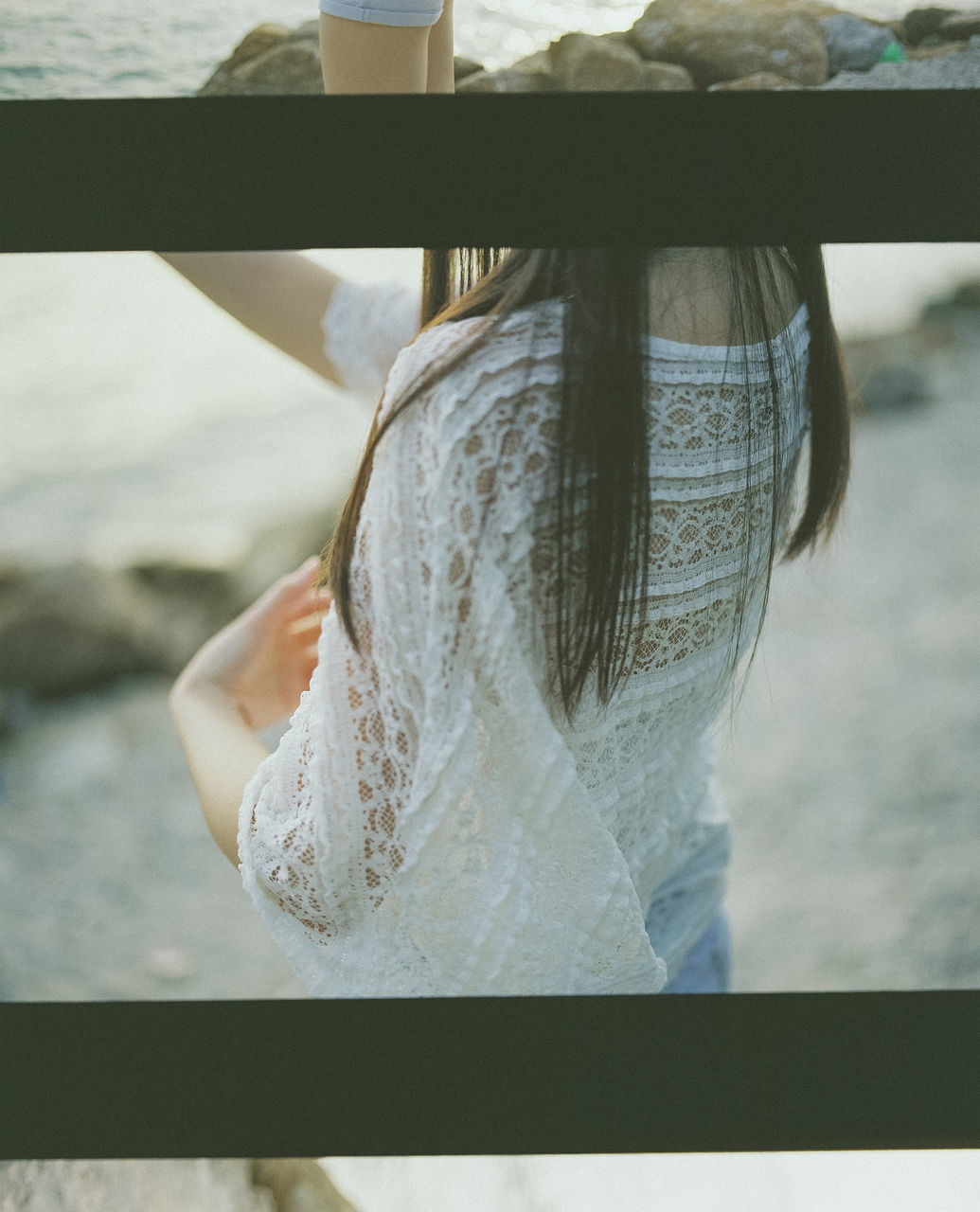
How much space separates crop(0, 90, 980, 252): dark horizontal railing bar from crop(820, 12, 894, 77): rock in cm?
9

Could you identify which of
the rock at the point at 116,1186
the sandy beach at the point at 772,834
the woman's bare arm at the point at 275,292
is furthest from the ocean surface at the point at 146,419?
the rock at the point at 116,1186

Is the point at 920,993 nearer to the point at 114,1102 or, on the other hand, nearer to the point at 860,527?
the point at 114,1102

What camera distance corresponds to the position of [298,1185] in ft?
2.14

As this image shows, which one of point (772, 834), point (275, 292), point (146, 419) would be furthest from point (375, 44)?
point (146, 419)

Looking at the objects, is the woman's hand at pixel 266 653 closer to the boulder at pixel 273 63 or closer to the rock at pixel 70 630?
the boulder at pixel 273 63

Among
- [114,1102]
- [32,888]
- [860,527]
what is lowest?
[32,888]

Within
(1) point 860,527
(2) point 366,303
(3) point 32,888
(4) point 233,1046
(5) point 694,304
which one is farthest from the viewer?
(1) point 860,527

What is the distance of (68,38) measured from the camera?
36cm

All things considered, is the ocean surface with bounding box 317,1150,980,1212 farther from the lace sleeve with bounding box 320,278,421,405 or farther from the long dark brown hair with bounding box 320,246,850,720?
the lace sleeve with bounding box 320,278,421,405

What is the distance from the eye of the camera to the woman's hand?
0.69 metres

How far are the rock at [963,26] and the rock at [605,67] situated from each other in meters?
0.09

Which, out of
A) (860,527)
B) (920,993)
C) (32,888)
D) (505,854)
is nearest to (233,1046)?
(505,854)

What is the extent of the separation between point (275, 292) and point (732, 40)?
39 centimetres

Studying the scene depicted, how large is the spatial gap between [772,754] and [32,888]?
226 centimetres
